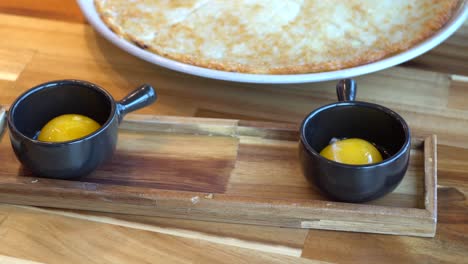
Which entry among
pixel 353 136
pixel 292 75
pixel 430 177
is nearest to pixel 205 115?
pixel 292 75

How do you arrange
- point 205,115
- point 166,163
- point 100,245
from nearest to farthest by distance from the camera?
point 100,245, point 166,163, point 205,115

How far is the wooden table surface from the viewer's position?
0.73 m

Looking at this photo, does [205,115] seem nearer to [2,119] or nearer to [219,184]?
[219,184]

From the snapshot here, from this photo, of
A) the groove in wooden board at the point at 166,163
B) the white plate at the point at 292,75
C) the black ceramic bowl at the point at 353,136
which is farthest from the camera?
the white plate at the point at 292,75

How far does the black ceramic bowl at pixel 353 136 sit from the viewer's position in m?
0.71

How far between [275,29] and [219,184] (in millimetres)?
399

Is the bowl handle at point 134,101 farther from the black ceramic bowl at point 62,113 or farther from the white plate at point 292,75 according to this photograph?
the white plate at point 292,75

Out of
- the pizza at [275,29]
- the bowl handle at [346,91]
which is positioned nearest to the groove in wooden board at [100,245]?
the bowl handle at [346,91]

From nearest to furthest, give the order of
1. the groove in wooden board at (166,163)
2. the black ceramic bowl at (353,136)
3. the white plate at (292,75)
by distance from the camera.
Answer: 1. the black ceramic bowl at (353,136)
2. the groove in wooden board at (166,163)
3. the white plate at (292,75)

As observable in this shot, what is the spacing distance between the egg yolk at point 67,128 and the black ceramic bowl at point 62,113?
2 centimetres

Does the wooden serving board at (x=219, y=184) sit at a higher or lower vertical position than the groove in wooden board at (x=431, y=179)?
lower

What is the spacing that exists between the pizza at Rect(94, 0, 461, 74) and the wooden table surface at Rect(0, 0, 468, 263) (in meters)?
0.07

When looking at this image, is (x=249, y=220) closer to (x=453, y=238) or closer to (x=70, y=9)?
(x=453, y=238)

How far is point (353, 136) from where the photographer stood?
82 cm
